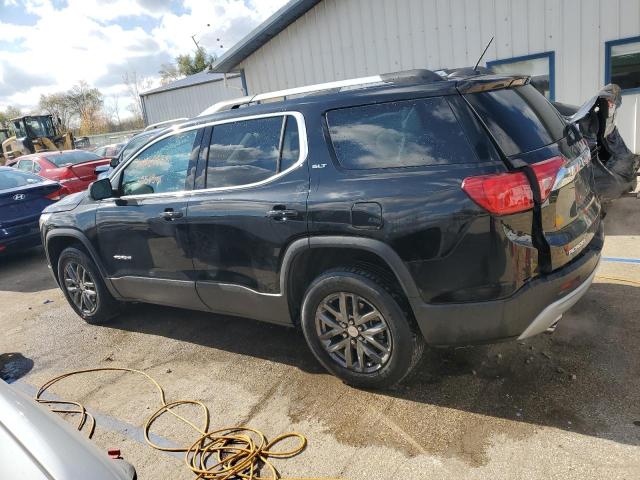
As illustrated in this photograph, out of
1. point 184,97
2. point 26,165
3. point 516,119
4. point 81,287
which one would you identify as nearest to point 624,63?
point 516,119

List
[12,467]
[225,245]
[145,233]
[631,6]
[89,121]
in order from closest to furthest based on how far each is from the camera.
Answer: [12,467]
[225,245]
[145,233]
[631,6]
[89,121]

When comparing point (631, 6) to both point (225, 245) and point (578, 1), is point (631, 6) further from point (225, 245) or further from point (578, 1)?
point (225, 245)

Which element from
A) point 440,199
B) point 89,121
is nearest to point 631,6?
point 440,199

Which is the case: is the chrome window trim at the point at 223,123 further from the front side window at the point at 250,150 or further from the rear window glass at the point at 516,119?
the rear window glass at the point at 516,119

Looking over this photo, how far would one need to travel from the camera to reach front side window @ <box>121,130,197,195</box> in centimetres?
390

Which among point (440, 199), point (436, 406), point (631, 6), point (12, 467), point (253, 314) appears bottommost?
point (436, 406)

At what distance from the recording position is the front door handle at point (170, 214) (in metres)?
3.78

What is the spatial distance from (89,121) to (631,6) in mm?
62434

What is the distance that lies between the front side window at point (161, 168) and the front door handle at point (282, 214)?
100 cm

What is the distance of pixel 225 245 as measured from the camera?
141 inches

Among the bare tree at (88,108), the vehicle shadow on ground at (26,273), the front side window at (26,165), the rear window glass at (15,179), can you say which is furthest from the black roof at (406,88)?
the bare tree at (88,108)

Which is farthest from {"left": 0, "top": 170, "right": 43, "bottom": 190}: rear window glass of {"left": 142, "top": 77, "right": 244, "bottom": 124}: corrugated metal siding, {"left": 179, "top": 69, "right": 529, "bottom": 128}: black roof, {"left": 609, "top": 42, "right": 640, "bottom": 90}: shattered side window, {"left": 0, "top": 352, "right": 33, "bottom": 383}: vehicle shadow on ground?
{"left": 142, "top": 77, "right": 244, "bottom": 124}: corrugated metal siding

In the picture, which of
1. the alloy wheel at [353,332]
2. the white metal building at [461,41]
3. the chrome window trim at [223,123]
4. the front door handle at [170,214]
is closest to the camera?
the alloy wheel at [353,332]

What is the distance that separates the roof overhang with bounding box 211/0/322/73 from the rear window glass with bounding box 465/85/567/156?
8.21m
